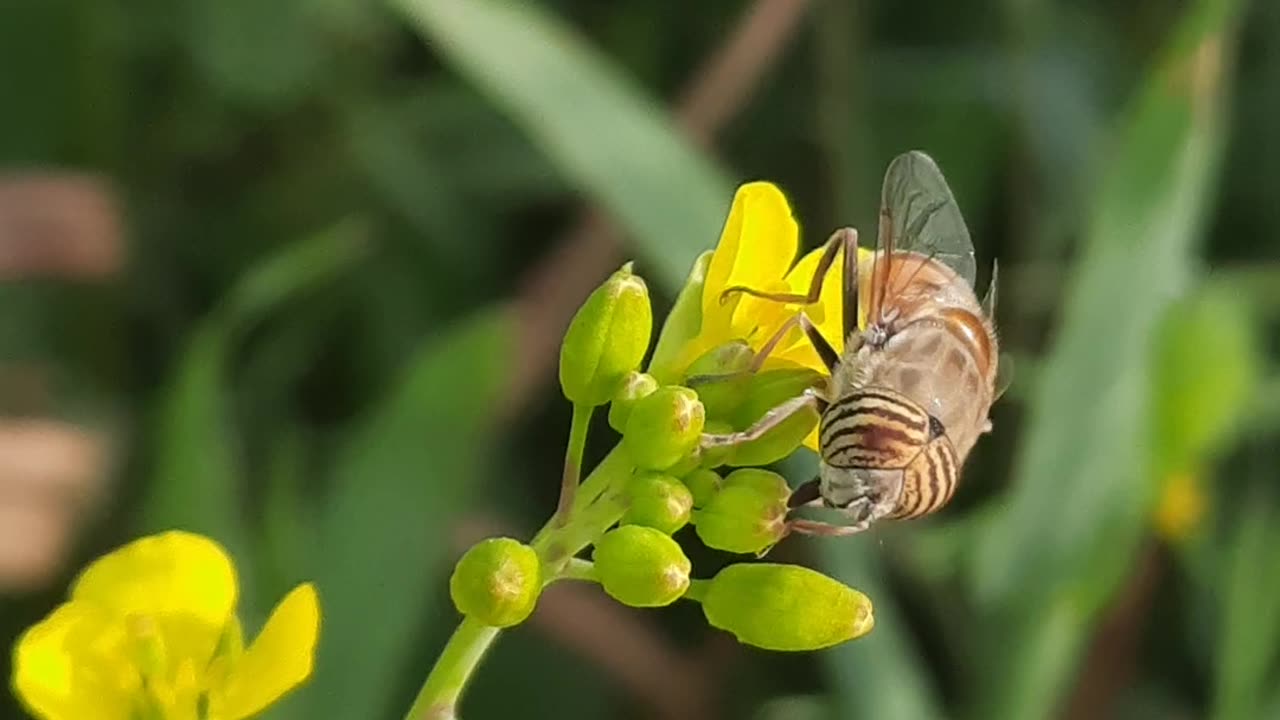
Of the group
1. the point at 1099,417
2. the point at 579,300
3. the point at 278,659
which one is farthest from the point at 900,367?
the point at 579,300

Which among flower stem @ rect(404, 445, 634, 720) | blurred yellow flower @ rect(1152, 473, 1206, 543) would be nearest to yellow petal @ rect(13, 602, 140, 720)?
flower stem @ rect(404, 445, 634, 720)

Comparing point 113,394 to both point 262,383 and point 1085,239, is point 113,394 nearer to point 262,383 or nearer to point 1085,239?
point 262,383

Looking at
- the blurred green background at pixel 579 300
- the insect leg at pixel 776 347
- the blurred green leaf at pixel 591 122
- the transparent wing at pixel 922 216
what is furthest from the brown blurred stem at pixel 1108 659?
the insect leg at pixel 776 347

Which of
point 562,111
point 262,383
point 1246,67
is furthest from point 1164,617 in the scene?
point 262,383

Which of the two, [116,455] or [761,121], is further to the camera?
[761,121]

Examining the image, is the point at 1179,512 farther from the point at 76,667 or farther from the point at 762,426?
the point at 76,667

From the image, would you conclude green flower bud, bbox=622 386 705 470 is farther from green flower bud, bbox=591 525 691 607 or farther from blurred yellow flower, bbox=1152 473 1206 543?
blurred yellow flower, bbox=1152 473 1206 543
